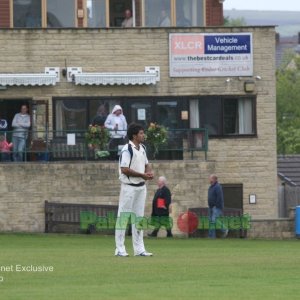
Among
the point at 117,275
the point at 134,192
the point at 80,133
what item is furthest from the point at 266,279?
the point at 80,133

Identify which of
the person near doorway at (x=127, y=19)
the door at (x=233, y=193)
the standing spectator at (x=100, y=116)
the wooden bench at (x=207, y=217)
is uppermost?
the person near doorway at (x=127, y=19)

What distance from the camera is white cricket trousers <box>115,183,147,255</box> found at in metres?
20.1

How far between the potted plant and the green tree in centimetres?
4172

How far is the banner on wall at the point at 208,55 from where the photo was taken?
38.0 m

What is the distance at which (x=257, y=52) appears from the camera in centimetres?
3841

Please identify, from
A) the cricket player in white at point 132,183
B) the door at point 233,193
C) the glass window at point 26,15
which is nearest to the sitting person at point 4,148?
the glass window at point 26,15

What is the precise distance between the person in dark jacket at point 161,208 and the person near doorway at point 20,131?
4422 millimetres

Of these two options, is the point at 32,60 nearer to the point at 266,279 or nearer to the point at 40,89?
the point at 40,89

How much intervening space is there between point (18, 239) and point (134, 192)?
10942 mm

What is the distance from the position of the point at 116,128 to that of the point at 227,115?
166 inches

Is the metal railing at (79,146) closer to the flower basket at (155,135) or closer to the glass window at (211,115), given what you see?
the flower basket at (155,135)

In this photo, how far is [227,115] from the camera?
38688 millimetres

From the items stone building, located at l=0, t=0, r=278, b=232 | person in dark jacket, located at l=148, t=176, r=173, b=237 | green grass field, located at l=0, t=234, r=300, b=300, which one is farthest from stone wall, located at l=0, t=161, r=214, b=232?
green grass field, located at l=0, t=234, r=300, b=300

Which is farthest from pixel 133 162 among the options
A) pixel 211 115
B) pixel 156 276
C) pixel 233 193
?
pixel 211 115
